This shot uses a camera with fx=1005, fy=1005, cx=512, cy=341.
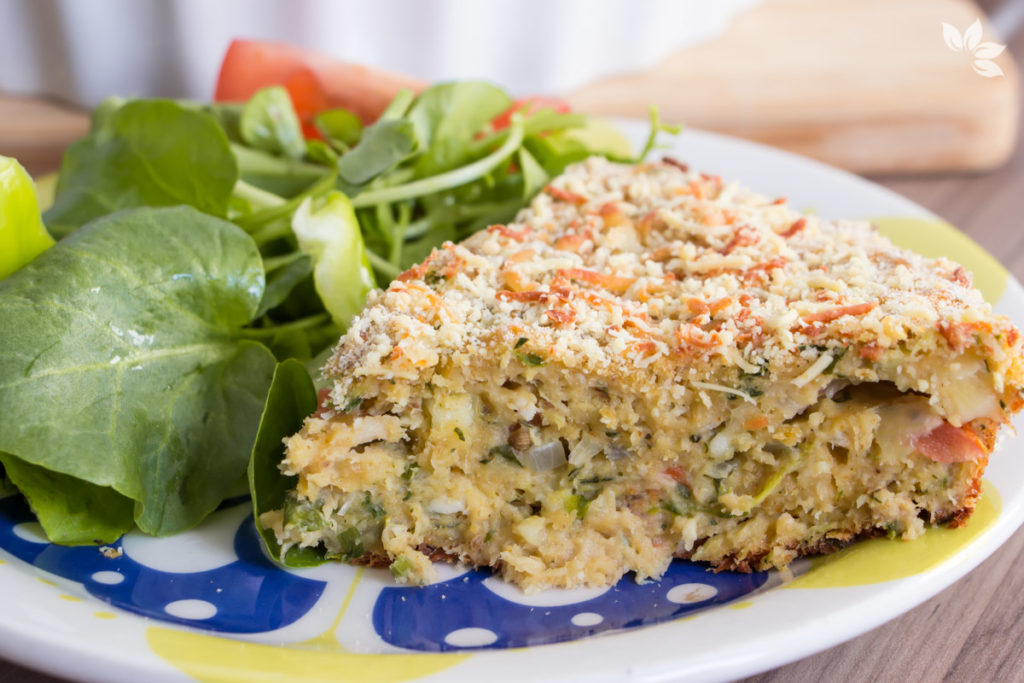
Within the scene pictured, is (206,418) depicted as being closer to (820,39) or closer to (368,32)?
(368,32)

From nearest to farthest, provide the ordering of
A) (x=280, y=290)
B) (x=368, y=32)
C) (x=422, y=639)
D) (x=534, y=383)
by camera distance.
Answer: (x=422, y=639) → (x=534, y=383) → (x=280, y=290) → (x=368, y=32)

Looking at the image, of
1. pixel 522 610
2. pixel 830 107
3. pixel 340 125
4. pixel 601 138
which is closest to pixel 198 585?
pixel 522 610

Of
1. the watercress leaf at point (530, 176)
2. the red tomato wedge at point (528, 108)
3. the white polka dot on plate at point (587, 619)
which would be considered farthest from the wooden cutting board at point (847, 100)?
the white polka dot on plate at point (587, 619)

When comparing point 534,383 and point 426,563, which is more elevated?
point 534,383

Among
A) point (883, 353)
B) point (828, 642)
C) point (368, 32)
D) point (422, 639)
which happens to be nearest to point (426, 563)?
point (422, 639)

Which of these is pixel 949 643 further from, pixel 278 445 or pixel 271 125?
pixel 271 125

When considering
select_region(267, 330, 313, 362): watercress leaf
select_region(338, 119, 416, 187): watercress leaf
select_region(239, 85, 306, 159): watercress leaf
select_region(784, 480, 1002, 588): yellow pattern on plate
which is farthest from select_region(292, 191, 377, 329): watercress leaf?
select_region(784, 480, 1002, 588): yellow pattern on plate

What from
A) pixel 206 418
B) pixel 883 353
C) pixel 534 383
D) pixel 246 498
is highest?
pixel 883 353
